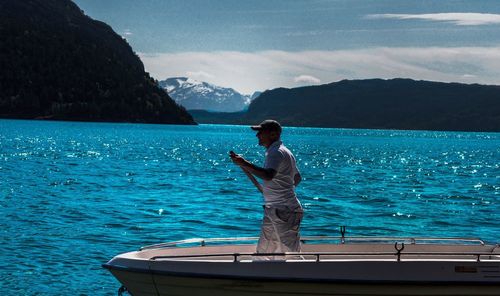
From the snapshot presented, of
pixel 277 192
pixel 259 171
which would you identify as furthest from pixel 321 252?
pixel 259 171

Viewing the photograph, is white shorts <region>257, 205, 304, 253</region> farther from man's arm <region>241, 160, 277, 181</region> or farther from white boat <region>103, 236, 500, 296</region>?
man's arm <region>241, 160, 277, 181</region>

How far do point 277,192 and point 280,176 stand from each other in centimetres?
27

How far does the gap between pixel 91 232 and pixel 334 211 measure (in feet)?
41.9

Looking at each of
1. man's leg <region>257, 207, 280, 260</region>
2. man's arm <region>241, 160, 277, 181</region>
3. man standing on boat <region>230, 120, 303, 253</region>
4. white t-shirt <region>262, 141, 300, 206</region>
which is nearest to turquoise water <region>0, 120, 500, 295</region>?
man's leg <region>257, 207, 280, 260</region>

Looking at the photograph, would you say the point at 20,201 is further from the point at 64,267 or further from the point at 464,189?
the point at 464,189

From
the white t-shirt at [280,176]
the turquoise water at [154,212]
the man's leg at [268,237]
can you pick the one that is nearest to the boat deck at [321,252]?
the man's leg at [268,237]

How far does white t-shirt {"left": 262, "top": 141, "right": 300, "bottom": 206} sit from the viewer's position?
10.4 m

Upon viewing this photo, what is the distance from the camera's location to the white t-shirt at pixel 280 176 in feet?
34.2

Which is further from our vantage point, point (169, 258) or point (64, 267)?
point (64, 267)

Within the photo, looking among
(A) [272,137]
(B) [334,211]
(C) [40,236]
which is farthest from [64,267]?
(B) [334,211]

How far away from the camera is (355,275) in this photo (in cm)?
1045

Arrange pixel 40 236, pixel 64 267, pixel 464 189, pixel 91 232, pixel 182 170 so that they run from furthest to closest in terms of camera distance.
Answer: pixel 182 170 → pixel 464 189 → pixel 91 232 → pixel 40 236 → pixel 64 267

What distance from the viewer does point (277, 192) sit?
10688 millimetres

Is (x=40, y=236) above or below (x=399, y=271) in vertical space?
below
